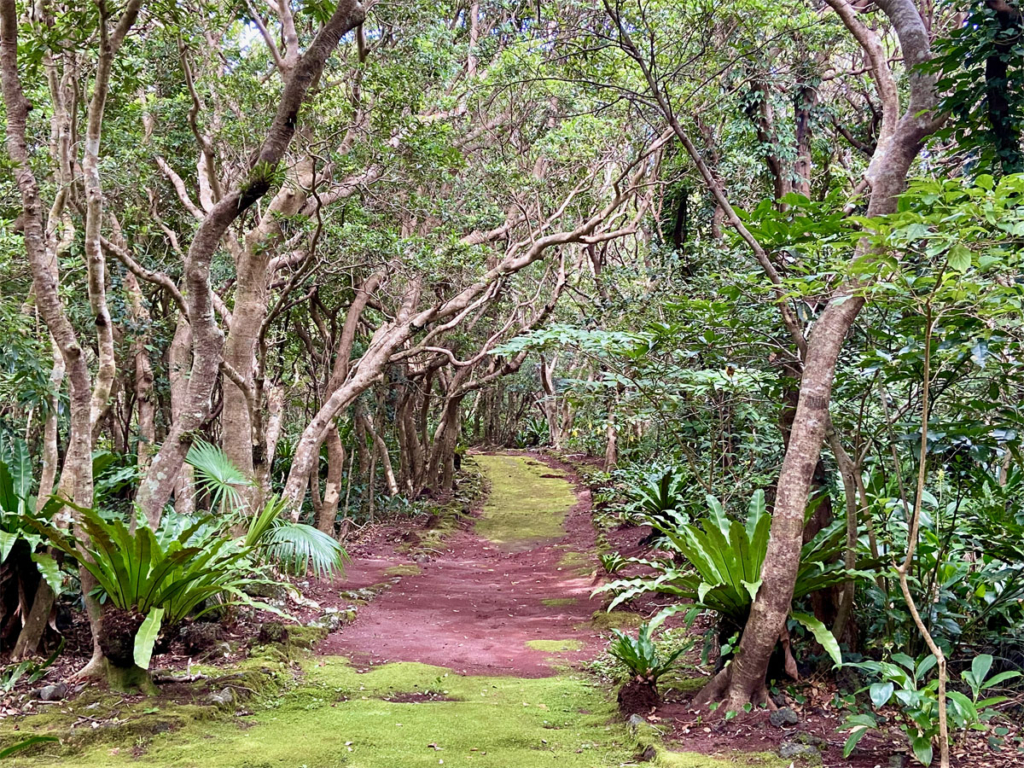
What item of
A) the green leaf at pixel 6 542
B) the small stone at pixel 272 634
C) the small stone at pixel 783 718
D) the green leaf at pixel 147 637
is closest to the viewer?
the small stone at pixel 783 718

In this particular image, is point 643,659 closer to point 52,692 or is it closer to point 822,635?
point 822,635

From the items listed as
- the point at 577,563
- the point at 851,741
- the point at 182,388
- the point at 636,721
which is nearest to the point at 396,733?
the point at 636,721

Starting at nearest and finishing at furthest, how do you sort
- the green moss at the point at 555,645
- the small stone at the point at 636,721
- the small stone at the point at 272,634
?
the small stone at the point at 636,721, the small stone at the point at 272,634, the green moss at the point at 555,645

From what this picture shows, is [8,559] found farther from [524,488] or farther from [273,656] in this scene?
[524,488]

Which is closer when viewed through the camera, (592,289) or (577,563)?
(577,563)

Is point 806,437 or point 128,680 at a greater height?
point 806,437

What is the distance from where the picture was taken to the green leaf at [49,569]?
447 cm

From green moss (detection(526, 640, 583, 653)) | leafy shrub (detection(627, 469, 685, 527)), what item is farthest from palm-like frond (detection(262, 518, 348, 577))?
leafy shrub (detection(627, 469, 685, 527))

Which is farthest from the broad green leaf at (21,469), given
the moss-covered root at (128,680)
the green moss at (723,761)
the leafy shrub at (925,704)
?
the leafy shrub at (925,704)

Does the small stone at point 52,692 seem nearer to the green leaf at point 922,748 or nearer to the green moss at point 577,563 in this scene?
the green leaf at point 922,748

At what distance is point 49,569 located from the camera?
4516 millimetres

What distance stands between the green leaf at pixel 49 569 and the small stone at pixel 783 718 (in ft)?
14.2

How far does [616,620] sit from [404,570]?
4388 mm

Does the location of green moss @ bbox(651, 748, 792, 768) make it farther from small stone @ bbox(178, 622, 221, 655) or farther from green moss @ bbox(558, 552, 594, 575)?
green moss @ bbox(558, 552, 594, 575)
